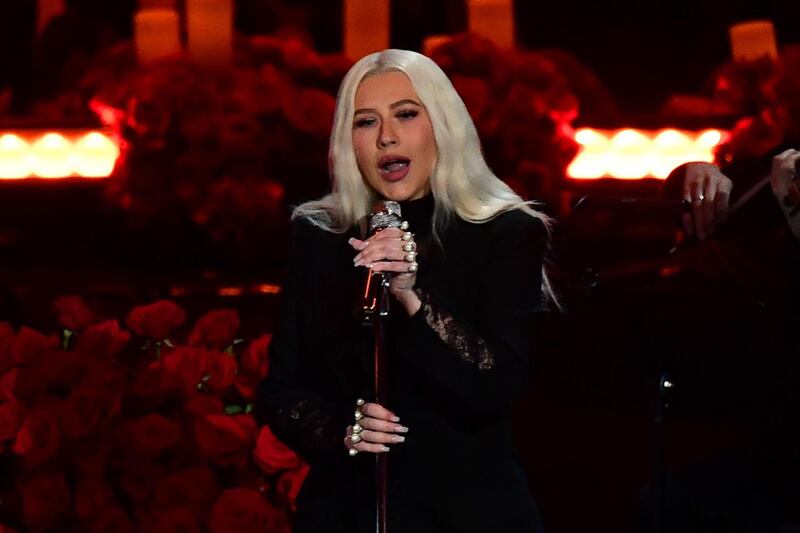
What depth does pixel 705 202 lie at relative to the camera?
214 cm

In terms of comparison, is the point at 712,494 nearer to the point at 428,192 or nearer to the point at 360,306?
the point at 428,192

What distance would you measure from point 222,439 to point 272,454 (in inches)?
3.5

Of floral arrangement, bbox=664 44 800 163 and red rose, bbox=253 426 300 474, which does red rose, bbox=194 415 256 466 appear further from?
floral arrangement, bbox=664 44 800 163

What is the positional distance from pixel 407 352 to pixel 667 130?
2.66 meters

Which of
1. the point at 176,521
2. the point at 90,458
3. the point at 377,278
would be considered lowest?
the point at 176,521

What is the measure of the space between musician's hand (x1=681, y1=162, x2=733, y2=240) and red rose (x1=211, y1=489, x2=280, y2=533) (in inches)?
34.0

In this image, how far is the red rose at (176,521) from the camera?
2500 mm

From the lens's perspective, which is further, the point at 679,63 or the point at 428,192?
the point at 679,63

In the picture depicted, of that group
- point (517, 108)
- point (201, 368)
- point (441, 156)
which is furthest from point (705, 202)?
point (517, 108)

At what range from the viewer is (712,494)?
7.57ft

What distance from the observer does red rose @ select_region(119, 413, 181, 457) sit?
8.23 ft

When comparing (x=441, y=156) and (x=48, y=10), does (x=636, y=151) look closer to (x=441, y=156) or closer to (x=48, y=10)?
(x=48, y=10)

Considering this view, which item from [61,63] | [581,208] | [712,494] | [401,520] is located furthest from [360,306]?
[61,63]

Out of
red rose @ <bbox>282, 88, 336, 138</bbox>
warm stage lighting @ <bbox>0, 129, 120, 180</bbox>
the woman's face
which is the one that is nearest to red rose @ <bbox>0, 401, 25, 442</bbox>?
the woman's face
